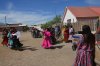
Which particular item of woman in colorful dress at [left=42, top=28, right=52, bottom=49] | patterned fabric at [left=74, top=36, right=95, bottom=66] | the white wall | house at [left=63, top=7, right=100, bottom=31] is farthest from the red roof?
patterned fabric at [left=74, top=36, right=95, bottom=66]

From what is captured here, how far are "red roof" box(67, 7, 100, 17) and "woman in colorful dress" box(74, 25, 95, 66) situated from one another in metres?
27.7

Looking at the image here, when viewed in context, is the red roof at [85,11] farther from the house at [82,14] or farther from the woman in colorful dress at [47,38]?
the woman in colorful dress at [47,38]

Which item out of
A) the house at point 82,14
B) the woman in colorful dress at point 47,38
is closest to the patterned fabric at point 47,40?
the woman in colorful dress at point 47,38

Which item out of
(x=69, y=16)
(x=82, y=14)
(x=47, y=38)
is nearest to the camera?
(x=47, y=38)

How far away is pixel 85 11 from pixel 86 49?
29.8 meters

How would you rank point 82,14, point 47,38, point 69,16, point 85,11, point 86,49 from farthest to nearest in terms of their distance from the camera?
point 69,16 → point 85,11 → point 82,14 → point 47,38 → point 86,49

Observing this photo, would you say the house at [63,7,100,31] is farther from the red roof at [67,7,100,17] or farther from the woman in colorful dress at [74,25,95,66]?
the woman in colorful dress at [74,25,95,66]

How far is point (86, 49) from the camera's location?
688cm

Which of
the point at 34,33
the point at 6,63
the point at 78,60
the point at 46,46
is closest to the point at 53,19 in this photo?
the point at 34,33

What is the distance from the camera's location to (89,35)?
6836mm

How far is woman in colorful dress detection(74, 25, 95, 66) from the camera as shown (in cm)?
684

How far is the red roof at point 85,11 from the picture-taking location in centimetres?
3475

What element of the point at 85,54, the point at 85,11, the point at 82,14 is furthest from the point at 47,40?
the point at 85,11

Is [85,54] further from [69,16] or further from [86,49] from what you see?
[69,16]
